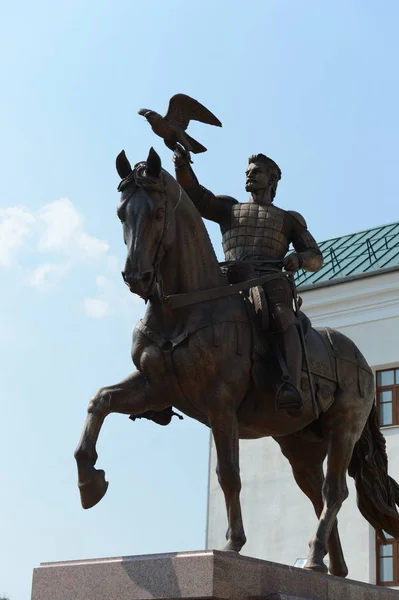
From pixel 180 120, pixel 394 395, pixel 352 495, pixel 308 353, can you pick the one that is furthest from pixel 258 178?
pixel 394 395

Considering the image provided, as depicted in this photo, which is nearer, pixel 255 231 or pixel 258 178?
pixel 255 231

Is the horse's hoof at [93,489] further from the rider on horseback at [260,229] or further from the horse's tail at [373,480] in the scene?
the horse's tail at [373,480]

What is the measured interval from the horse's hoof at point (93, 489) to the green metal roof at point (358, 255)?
20.8 meters

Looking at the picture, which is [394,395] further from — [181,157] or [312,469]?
[181,157]

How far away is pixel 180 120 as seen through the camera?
9789 mm

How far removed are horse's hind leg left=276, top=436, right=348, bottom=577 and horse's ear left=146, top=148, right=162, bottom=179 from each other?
3.07 meters

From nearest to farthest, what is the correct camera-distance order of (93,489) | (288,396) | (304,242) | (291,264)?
1. (93,489)
2. (288,396)
3. (291,264)
4. (304,242)

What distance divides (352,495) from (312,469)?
1596 cm

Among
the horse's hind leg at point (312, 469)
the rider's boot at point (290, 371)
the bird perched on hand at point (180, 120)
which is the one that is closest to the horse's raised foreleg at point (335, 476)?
the horse's hind leg at point (312, 469)

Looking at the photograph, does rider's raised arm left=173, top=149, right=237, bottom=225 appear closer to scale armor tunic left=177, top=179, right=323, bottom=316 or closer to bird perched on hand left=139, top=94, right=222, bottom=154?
scale armor tunic left=177, top=179, right=323, bottom=316

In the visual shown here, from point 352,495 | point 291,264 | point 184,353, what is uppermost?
point 352,495

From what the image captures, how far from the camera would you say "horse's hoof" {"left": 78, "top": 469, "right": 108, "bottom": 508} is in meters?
8.35

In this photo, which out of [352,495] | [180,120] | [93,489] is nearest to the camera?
[93,489]

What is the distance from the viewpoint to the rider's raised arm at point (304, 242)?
9.95 m
